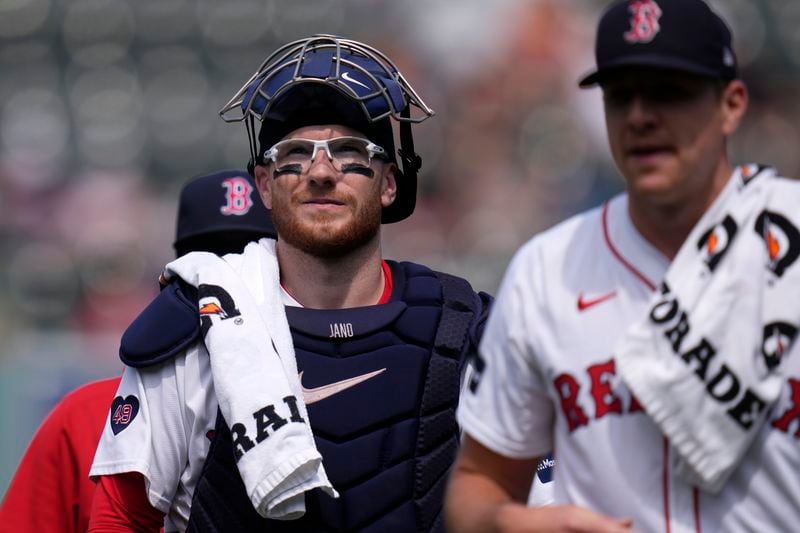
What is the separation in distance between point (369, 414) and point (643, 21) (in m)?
1.37

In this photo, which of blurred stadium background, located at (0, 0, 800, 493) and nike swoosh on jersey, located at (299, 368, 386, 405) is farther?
blurred stadium background, located at (0, 0, 800, 493)

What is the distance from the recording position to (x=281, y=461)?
10.2ft

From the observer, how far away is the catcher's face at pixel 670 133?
224 cm

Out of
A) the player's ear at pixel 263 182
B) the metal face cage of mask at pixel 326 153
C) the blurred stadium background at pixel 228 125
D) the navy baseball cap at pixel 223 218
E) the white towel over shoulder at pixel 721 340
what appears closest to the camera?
the white towel over shoulder at pixel 721 340

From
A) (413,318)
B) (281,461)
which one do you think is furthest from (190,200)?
(281,461)

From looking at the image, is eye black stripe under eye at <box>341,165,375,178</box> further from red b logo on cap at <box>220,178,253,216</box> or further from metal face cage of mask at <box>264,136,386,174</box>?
red b logo on cap at <box>220,178,253,216</box>

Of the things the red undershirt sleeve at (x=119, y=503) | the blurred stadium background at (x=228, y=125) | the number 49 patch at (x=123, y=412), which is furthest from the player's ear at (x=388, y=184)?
the blurred stadium background at (x=228, y=125)

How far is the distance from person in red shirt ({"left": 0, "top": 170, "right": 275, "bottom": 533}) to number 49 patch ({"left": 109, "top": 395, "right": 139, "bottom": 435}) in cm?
83

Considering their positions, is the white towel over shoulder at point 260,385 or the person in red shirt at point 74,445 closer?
the white towel over shoulder at point 260,385

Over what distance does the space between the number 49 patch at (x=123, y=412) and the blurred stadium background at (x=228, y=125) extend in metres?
5.52

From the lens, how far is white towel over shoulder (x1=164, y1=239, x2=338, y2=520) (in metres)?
3.11

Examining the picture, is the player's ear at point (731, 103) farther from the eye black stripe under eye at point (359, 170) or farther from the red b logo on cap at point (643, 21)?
the eye black stripe under eye at point (359, 170)

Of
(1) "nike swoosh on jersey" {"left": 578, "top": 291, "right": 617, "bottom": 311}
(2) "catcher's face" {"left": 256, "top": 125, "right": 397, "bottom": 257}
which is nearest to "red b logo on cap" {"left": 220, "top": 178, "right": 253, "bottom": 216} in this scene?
(2) "catcher's face" {"left": 256, "top": 125, "right": 397, "bottom": 257}

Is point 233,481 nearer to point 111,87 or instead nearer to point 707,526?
point 707,526
